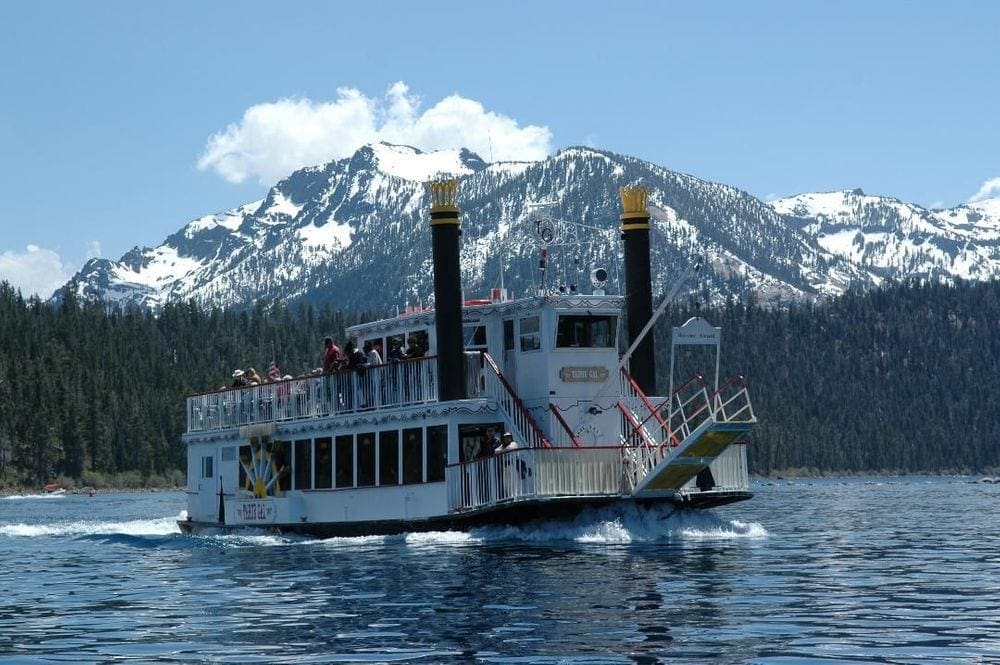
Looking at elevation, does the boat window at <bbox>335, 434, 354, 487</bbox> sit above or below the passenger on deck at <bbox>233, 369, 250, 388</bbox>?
below

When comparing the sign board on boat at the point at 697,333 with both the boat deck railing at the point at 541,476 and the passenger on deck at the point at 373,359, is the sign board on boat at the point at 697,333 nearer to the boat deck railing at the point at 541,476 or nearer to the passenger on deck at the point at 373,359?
the boat deck railing at the point at 541,476

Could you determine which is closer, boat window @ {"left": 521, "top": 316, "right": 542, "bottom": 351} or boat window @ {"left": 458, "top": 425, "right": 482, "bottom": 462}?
boat window @ {"left": 458, "top": 425, "right": 482, "bottom": 462}

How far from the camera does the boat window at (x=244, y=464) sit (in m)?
44.4

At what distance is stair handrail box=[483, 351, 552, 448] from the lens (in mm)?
36281

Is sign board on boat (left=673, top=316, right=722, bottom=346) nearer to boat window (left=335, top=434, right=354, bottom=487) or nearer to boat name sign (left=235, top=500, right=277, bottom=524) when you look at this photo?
boat window (left=335, top=434, right=354, bottom=487)

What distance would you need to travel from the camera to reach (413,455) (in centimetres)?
3803

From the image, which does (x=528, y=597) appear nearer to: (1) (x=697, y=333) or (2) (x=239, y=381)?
(1) (x=697, y=333)

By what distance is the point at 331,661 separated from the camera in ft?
58.4

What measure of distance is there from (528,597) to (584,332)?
14612 mm

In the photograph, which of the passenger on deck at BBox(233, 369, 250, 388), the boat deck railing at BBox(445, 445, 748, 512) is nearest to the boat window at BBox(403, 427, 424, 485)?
the boat deck railing at BBox(445, 445, 748, 512)

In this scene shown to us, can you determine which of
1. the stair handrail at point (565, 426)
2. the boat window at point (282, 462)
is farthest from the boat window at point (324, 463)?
the stair handrail at point (565, 426)

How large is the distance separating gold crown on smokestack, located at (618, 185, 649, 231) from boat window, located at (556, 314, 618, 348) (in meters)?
5.78

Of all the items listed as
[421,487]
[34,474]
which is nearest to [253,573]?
[421,487]

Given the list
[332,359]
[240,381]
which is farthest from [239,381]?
[332,359]
